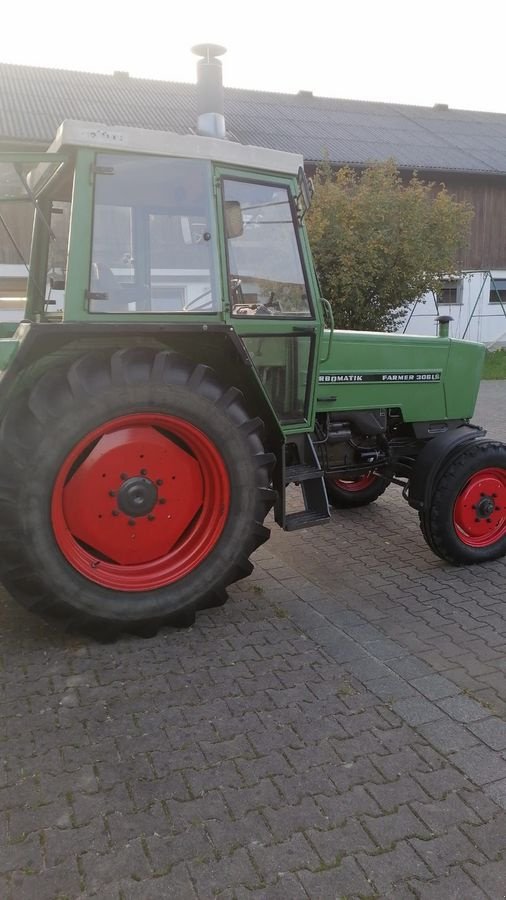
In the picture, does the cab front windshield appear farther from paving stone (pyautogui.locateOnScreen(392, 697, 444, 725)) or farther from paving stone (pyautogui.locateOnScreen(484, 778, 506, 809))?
paving stone (pyautogui.locateOnScreen(484, 778, 506, 809))

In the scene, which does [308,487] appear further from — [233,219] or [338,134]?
[338,134]

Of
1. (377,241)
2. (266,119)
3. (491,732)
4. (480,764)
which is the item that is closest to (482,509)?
(491,732)

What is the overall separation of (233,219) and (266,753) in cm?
245

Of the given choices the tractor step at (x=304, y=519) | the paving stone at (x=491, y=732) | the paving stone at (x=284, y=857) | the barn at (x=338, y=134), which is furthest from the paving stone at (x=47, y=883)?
the barn at (x=338, y=134)

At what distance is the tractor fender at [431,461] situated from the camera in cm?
412

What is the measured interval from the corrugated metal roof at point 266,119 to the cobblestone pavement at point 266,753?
17.6 metres

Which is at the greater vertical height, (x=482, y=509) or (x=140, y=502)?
(x=140, y=502)

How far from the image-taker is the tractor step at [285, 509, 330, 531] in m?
3.64

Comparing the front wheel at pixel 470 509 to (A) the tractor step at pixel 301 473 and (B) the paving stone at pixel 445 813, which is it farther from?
(B) the paving stone at pixel 445 813

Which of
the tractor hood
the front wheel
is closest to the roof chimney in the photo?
the tractor hood

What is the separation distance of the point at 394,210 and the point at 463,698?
1245cm

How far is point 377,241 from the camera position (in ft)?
44.2

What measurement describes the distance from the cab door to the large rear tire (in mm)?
454

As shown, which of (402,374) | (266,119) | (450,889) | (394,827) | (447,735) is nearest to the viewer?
(450,889)
